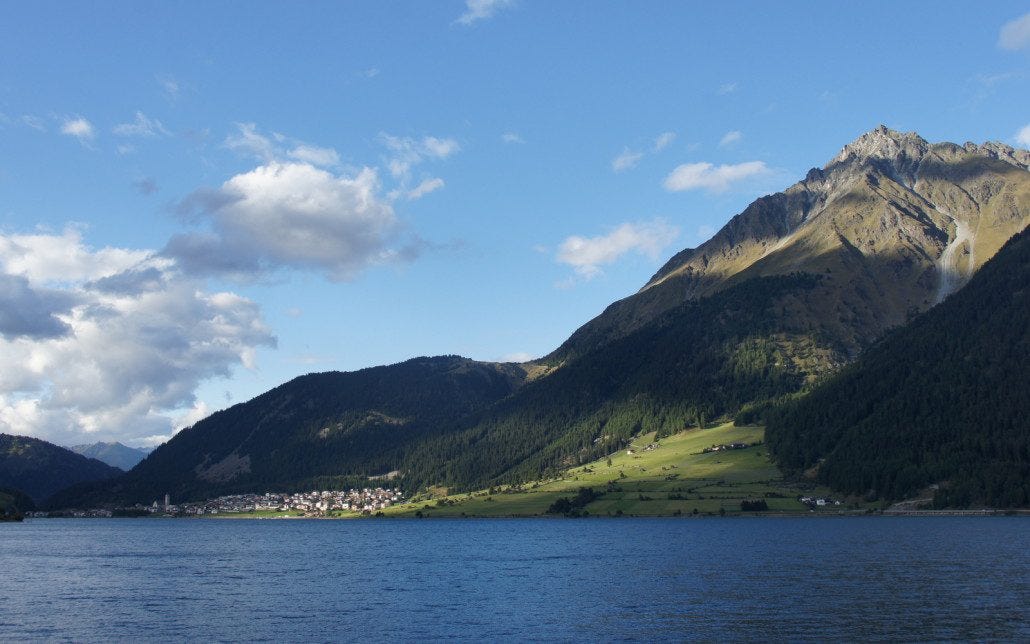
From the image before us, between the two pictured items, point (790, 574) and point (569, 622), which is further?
point (790, 574)

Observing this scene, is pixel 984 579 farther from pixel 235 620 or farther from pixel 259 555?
pixel 259 555

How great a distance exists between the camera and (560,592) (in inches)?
3907

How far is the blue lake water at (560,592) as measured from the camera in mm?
74625

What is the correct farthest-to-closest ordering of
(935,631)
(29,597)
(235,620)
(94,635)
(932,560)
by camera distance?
(932,560) → (29,597) → (235,620) → (94,635) → (935,631)

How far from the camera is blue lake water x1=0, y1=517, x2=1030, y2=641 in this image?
74.6m

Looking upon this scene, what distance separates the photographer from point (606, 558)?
140 m

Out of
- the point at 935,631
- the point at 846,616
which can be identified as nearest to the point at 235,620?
the point at 846,616

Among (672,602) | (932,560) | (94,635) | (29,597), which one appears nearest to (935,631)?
(672,602)

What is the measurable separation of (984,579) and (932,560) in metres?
21.4

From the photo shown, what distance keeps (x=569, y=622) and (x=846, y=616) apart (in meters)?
25.1

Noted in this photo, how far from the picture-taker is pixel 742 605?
8419cm

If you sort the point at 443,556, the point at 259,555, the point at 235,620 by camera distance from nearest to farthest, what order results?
the point at 235,620 < the point at 443,556 < the point at 259,555

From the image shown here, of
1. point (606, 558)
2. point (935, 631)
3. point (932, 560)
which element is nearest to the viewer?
point (935, 631)

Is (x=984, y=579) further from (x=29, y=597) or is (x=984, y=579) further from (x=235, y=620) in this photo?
(x=29, y=597)
